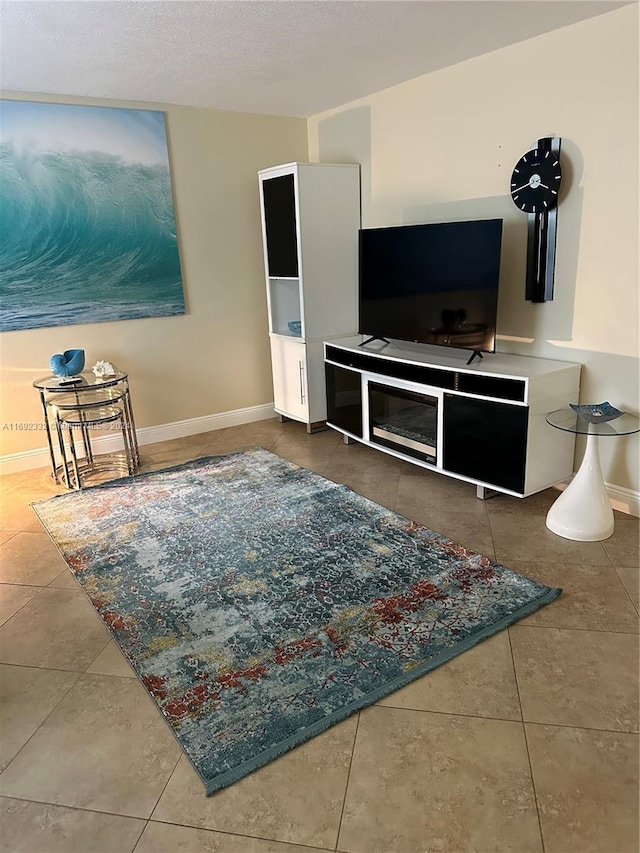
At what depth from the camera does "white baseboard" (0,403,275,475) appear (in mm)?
4035

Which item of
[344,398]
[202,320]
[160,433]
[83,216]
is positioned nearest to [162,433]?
[160,433]

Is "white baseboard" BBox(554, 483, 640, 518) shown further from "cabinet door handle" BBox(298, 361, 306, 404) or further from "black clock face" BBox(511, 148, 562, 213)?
"cabinet door handle" BBox(298, 361, 306, 404)

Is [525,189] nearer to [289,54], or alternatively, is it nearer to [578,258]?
[578,258]

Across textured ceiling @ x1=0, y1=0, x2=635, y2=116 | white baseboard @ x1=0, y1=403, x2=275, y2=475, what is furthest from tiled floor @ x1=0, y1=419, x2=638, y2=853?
textured ceiling @ x1=0, y1=0, x2=635, y2=116

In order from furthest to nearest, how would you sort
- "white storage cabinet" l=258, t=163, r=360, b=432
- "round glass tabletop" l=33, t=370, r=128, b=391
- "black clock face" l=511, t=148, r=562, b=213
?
1. "white storage cabinet" l=258, t=163, r=360, b=432
2. "round glass tabletop" l=33, t=370, r=128, b=391
3. "black clock face" l=511, t=148, r=562, b=213

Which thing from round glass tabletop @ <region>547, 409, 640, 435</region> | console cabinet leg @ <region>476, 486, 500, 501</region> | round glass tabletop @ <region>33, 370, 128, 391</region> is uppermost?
round glass tabletop @ <region>33, 370, 128, 391</region>

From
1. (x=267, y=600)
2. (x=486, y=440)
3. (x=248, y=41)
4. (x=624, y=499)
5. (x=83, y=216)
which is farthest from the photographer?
(x=83, y=216)

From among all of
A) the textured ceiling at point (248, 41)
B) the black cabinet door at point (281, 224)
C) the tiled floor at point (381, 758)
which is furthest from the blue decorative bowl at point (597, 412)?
the black cabinet door at point (281, 224)

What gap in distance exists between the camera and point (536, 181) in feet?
9.87

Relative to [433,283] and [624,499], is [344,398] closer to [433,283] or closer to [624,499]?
[433,283]

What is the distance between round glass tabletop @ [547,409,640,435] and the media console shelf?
0.14m

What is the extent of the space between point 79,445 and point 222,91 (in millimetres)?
2562

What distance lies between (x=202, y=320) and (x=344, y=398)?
132cm

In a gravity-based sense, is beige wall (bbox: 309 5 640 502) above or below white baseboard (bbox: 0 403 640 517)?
above
